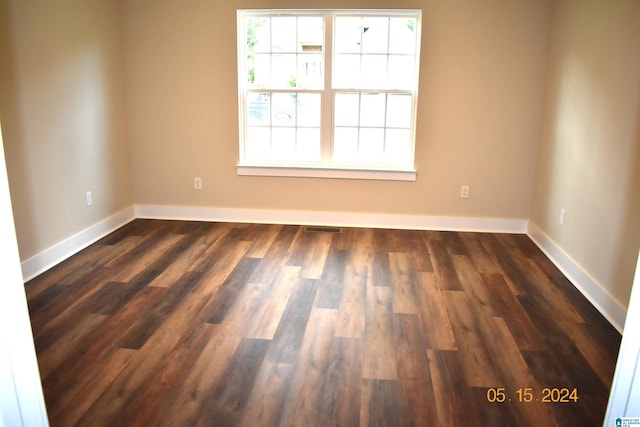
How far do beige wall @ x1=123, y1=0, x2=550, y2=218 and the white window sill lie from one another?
7 centimetres

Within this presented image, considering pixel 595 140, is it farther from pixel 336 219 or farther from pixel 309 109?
pixel 309 109

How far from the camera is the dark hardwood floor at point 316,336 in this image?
7.50ft

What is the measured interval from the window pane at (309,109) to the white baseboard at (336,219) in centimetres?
90

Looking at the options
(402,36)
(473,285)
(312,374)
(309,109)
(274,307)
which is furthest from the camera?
(309,109)

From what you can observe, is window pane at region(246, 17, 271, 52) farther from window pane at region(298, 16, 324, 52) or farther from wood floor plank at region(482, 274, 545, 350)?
wood floor plank at region(482, 274, 545, 350)

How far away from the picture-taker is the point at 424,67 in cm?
461

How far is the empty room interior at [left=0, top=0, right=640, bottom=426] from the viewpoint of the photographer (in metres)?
2.47

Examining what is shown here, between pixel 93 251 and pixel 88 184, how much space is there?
605 millimetres

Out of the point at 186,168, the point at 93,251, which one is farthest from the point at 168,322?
the point at 186,168

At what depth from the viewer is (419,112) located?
4.71 metres

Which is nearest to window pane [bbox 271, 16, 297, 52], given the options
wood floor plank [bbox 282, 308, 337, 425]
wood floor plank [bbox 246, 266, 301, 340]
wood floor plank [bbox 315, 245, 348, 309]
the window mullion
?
the window mullion

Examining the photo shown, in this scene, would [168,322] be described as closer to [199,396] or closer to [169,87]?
[199,396]

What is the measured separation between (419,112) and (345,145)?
78 centimetres

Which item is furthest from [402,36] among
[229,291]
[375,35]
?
[229,291]
